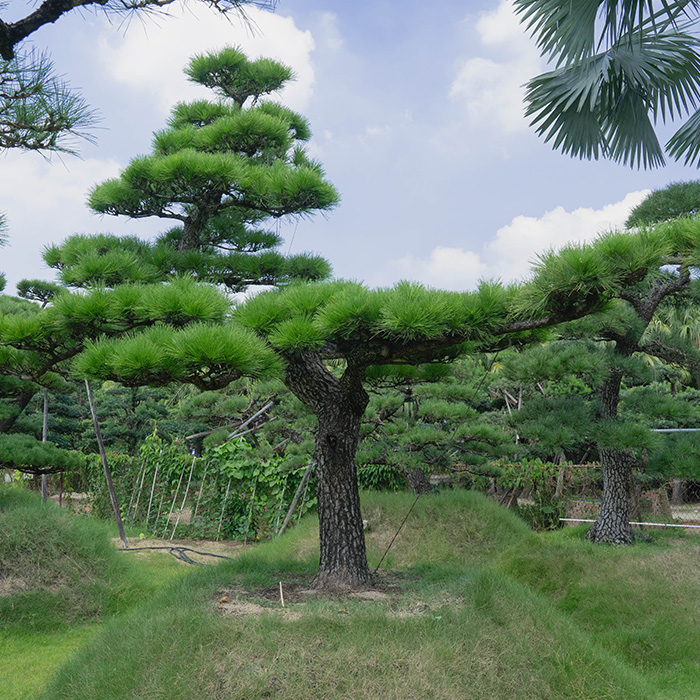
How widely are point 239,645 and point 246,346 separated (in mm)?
1364

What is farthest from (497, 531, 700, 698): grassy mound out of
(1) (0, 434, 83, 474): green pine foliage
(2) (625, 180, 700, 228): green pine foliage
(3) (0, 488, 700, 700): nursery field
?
(1) (0, 434, 83, 474): green pine foliage

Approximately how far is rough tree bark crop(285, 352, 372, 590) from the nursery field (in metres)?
0.22

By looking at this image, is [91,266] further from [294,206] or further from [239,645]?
[239,645]

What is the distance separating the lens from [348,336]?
3291 mm

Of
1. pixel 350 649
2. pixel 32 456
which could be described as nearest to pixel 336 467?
pixel 350 649

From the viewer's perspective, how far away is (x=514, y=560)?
5074mm

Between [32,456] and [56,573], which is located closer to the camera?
[56,573]

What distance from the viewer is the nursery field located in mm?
2586

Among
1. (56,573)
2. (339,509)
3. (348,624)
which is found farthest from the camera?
(56,573)

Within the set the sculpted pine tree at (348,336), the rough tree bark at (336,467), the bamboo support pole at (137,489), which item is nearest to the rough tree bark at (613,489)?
the sculpted pine tree at (348,336)

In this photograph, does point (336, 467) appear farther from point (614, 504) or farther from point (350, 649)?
point (614, 504)

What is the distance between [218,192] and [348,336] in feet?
6.20

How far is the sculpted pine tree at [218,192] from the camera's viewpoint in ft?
13.8

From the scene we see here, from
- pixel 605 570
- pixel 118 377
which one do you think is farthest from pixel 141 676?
pixel 605 570
